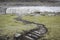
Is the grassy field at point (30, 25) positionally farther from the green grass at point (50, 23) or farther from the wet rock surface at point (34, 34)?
the wet rock surface at point (34, 34)

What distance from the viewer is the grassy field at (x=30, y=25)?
2.97 meters

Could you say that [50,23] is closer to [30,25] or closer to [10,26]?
[30,25]

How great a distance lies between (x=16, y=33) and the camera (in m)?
2.93

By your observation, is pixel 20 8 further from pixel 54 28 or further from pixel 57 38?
pixel 57 38

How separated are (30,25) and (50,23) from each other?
1.61 feet

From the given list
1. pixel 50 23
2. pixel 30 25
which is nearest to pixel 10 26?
pixel 30 25

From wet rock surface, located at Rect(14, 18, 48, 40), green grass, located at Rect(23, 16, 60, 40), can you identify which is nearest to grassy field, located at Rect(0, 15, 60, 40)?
green grass, located at Rect(23, 16, 60, 40)

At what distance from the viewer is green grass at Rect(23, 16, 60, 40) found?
2931 mm

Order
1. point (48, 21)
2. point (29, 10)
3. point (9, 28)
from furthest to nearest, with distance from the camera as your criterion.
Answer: point (29, 10)
point (48, 21)
point (9, 28)

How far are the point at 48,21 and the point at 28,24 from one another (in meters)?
0.50

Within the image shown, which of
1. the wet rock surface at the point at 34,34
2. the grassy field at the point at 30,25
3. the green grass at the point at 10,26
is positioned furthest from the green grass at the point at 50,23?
the green grass at the point at 10,26

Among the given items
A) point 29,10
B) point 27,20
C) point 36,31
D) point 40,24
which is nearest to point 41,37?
point 36,31

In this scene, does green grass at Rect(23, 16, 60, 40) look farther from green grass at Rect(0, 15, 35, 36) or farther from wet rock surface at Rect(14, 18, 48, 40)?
green grass at Rect(0, 15, 35, 36)

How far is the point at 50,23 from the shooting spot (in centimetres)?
326
